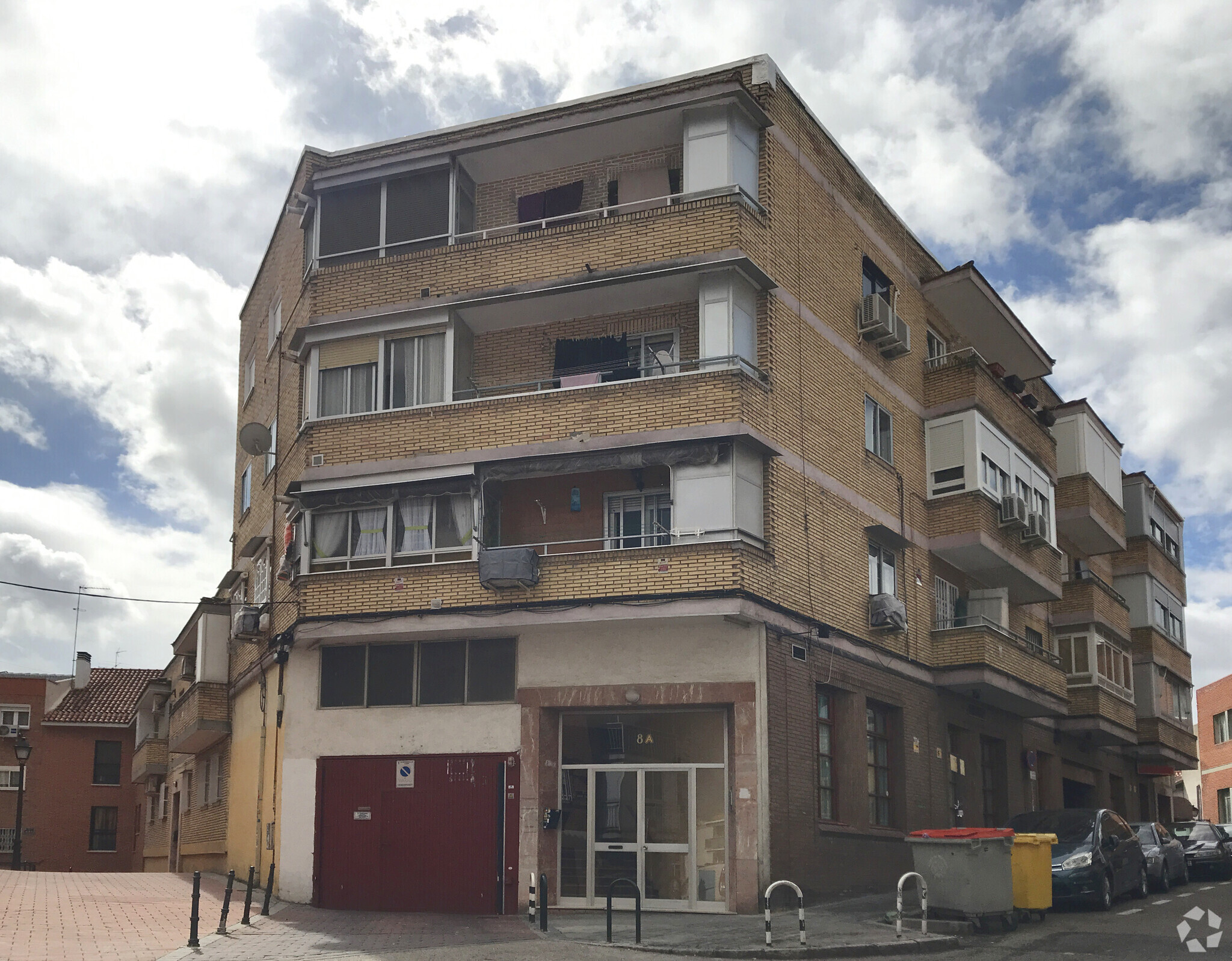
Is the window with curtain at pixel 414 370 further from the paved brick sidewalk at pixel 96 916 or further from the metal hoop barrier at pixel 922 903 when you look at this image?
the metal hoop barrier at pixel 922 903

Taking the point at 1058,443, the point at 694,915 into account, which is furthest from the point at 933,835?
the point at 1058,443

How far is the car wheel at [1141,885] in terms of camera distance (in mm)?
21109

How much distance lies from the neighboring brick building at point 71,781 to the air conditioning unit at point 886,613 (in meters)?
38.2

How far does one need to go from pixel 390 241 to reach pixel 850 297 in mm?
8360

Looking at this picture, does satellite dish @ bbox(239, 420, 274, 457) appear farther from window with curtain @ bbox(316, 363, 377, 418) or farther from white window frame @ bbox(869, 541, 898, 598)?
white window frame @ bbox(869, 541, 898, 598)

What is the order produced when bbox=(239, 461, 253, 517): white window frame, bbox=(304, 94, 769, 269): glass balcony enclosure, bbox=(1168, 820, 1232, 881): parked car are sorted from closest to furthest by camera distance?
bbox=(304, 94, 769, 269): glass balcony enclosure
bbox=(1168, 820, 1232, 881): parked car
bbox=(239, 461, 253, 517): white window frame

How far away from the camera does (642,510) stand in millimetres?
21719

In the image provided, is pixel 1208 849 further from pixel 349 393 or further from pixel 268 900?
pixel 349 393

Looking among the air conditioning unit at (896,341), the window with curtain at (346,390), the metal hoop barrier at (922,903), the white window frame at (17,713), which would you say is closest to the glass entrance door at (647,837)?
the metal hoop barrier at (922,903)

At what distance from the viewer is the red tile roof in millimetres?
55406

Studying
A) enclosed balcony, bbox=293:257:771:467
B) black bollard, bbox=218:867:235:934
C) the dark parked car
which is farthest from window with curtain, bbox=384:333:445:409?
the dark parked car

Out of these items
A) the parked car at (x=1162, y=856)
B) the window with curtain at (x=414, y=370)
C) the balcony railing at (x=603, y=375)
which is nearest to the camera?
the balcony railing at (x=603, y=375)

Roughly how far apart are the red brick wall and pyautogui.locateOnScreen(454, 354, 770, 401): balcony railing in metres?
36.3

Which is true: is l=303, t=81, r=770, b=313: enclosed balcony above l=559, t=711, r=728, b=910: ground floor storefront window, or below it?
above
